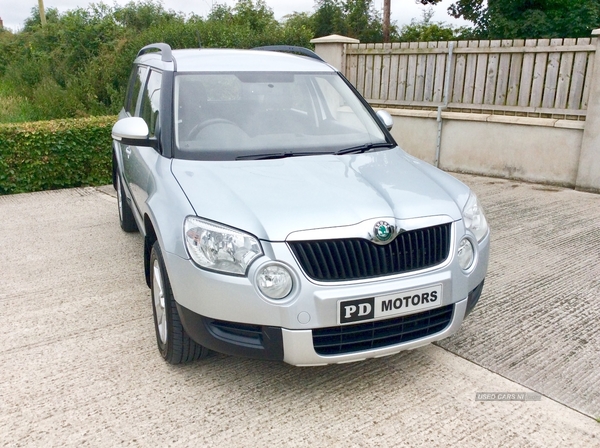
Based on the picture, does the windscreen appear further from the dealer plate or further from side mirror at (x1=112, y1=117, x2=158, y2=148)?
the dealer plate

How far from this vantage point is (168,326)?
3123mm

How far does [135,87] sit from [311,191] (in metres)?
3.01

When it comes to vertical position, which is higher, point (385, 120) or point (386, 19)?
point (386, 19)

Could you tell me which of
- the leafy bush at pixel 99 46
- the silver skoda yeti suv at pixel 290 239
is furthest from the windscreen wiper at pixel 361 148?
the leafy bush at pixel 99 46

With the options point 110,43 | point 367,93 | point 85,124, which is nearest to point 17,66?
point 110,43

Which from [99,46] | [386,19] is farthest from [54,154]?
[386,19]

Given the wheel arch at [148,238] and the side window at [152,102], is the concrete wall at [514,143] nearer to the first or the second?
the side window at [152,102]

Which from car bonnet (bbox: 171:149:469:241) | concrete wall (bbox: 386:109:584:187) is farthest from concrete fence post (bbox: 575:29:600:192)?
car bonnet (bbox: 171:149:469:241)

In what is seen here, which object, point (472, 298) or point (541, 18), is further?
point (541, 18)

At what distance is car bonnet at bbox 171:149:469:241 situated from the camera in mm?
2781

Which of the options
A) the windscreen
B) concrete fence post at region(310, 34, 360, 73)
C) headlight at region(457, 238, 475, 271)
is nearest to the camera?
headlight at region(457, 238, 475, 271)

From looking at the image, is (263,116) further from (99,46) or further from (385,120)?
(99,46)

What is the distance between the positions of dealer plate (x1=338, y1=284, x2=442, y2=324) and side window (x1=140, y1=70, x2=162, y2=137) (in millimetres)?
1961

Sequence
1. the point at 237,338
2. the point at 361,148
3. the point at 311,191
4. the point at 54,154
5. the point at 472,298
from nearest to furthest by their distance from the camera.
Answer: the point at 237,338 → the point at 311,191 → the point at 472,298 → the point at 361,148 → the point at 54,154
